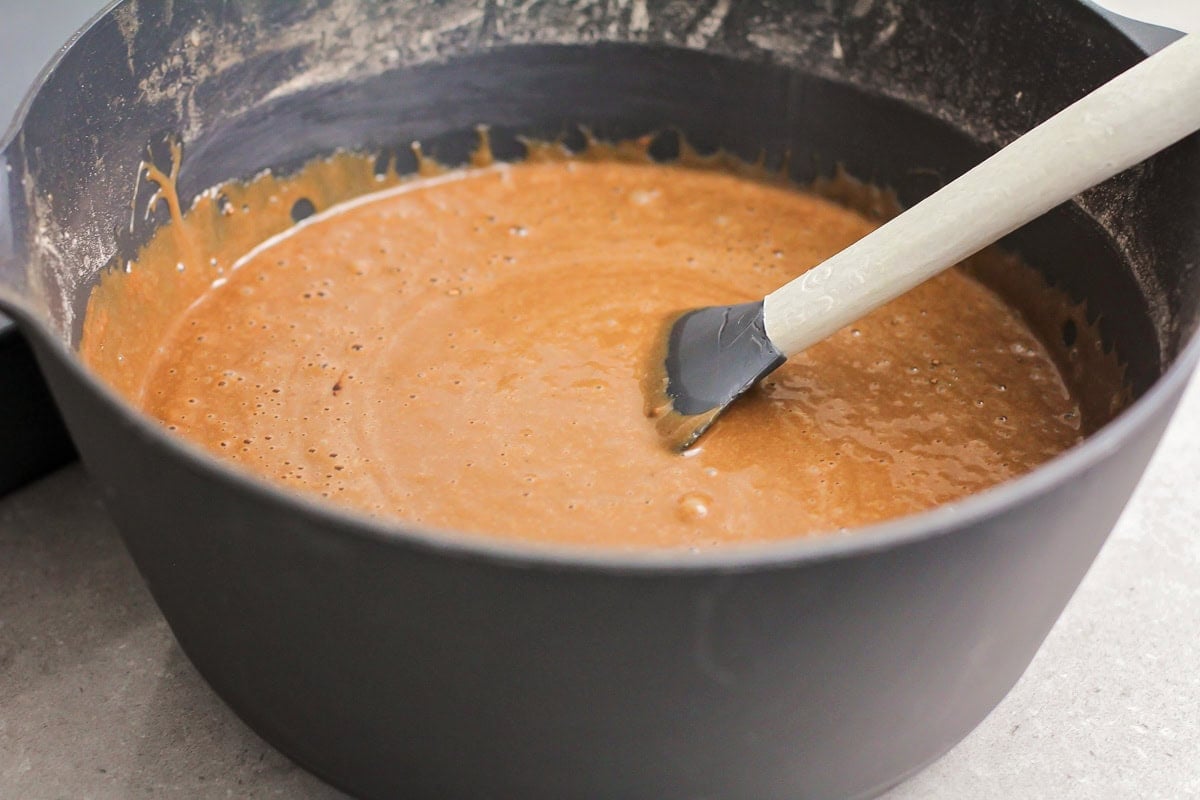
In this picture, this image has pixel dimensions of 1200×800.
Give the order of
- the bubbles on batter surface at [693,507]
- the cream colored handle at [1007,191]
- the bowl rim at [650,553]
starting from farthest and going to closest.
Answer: the bubbles on batter surface at [693,507] → the cream colored handle at [1007,191] → the bowl rim at [650,553]

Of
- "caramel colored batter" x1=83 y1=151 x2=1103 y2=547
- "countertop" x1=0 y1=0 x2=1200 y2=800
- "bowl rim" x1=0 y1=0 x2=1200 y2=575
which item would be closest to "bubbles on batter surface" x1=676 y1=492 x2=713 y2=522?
A: "caramel colored batter" x1=83 y1=151 x2=1103 y2=547

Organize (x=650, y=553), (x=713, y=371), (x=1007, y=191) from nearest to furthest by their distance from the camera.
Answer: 1. (x=650, y=553)
2. (x=1007, y=191)
3. (x=713, y=371)

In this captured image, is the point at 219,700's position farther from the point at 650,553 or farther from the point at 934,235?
the point at 934,235

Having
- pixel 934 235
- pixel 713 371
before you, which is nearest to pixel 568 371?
pixel 713 371

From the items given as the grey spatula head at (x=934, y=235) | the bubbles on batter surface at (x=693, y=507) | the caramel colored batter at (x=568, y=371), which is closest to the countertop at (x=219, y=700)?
the caramel colored batter at (x=568, y=371)

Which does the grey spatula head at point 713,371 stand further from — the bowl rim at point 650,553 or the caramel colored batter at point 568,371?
the bowl rim at point 650,553

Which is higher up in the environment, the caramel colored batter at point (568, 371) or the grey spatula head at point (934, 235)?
the grey spatula head at point (934, 235)

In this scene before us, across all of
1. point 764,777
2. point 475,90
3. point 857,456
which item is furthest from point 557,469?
point 475,90
